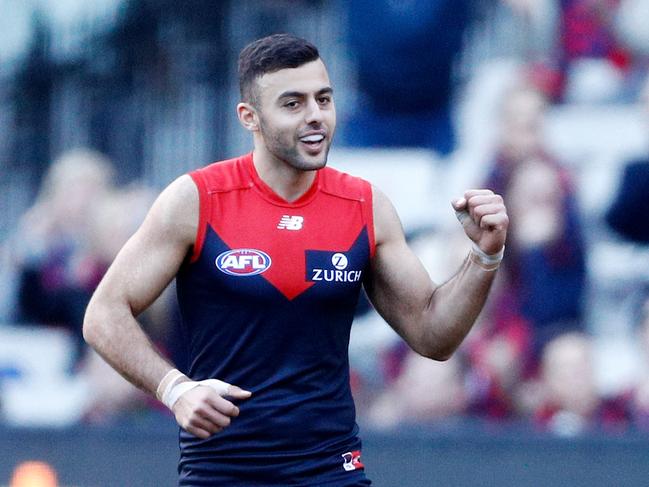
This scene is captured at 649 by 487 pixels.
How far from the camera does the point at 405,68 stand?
8633 mm

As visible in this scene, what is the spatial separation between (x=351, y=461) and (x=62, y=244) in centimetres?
445

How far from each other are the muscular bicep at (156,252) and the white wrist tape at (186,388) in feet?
1.19

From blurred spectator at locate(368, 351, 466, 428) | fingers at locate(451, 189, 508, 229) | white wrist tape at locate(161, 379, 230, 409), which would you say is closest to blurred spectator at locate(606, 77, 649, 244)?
blurred spectator at locate(368, 351, 466, 428)

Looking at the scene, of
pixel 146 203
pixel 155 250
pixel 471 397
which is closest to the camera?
pixel 155 250

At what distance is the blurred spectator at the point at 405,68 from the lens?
8.55m

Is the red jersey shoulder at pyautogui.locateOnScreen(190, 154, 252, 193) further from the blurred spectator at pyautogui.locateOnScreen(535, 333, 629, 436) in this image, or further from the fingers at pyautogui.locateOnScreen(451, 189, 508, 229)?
the blurred spectator at pyautogui.locateOnScreen(535, 333, 629, 436)

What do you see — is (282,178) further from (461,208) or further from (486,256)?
(486,256)

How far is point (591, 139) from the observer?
27.7ft

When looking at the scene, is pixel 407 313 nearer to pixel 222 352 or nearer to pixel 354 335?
pixel 222 352

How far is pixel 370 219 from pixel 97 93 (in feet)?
15.5

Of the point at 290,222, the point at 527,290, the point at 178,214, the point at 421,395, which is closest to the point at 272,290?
the point at 290,222

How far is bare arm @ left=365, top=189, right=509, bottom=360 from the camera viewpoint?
4.43 meters

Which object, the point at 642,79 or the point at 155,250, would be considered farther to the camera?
the point at 642,79

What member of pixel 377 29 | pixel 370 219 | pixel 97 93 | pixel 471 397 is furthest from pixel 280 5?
pixel 370 219
